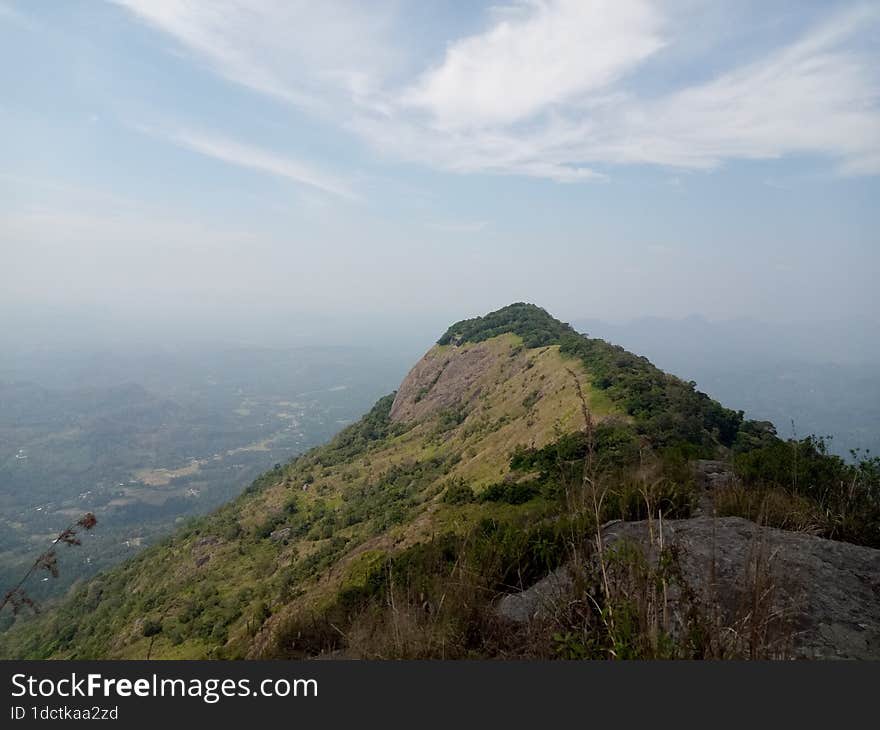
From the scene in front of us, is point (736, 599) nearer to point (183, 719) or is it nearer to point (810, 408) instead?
point (183, 719)

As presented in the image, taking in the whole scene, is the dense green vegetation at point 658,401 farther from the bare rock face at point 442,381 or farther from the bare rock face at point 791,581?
the bare rock face at point 442,381

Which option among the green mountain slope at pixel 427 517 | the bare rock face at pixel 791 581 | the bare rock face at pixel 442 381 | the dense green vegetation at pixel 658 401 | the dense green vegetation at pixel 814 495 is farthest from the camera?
the bare rock face at pixel 442 381

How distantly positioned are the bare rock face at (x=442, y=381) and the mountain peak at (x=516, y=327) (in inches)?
107

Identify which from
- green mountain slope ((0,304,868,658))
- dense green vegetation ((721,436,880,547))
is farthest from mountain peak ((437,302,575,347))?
dense green vegetation ((721,436,880,547))

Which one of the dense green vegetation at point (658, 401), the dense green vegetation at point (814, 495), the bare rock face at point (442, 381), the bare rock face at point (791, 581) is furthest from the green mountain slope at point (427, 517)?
the dense green vegetation at point (814, 495)

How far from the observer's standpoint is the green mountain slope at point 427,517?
4.57m

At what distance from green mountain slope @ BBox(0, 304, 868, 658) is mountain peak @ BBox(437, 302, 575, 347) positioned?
56cm

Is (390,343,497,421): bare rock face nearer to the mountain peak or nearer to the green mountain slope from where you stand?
the green mountain slope

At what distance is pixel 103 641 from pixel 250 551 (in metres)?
7.47

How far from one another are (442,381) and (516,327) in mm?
9735

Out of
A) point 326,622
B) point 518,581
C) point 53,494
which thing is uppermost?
point 518,581

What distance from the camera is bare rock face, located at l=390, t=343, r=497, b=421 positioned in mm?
43781

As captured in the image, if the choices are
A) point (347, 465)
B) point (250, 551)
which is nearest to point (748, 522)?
point (250, 551)

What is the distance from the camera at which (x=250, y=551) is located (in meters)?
27.1
